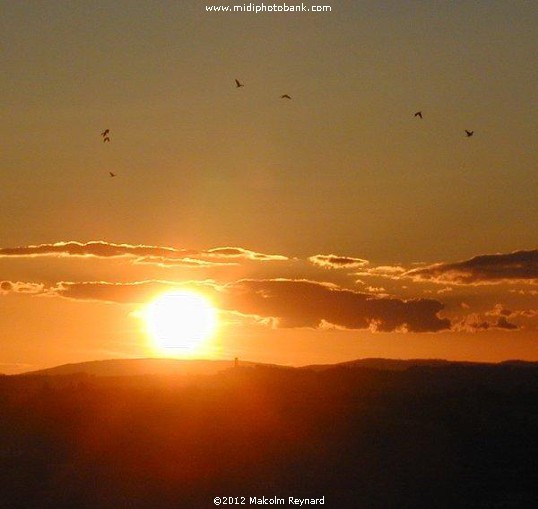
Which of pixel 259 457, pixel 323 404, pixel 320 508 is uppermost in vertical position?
pixel 323 404

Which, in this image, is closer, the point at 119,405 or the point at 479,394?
the point at 119,405

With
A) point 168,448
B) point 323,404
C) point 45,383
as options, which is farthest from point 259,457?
point 45,383

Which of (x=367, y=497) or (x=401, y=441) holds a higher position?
(x=401, y=441)

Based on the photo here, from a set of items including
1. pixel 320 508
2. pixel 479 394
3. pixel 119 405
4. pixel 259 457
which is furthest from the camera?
pixel 479 394

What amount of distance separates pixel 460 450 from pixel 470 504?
7.81 meters

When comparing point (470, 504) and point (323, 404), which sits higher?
point (323, 404)

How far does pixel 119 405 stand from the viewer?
81.8 meters

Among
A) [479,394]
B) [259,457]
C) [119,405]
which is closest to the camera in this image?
[259,457]

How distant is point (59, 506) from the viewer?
67.7 m

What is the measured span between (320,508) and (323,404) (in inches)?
646

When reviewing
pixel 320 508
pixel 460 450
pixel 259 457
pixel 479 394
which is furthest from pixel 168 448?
pixel 479 394

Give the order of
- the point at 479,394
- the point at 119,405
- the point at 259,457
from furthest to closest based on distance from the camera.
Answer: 1. the point at 479,394
2. the point at 119,405
3. the point at 259,457

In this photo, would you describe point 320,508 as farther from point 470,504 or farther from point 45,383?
point 45,383

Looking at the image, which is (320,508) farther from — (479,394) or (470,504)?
(479,394)
